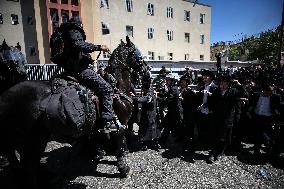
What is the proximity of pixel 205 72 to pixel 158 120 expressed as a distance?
6.61 feet

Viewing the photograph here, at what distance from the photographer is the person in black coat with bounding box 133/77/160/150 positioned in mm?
6934

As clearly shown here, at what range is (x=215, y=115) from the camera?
21.9 feet

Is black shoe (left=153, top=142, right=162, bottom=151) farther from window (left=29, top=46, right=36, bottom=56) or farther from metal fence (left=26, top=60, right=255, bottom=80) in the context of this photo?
window (left=29, top=46, right=36, bottom=56)

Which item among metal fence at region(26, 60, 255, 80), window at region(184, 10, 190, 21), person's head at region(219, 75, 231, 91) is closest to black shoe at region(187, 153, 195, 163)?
person's head at region(219, 75, 231, 91)

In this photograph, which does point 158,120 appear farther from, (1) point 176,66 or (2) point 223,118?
(1) point 176,66

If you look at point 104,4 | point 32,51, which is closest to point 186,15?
point 104,4

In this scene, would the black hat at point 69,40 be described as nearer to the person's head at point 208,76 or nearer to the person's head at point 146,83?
the person's head at point 146,83

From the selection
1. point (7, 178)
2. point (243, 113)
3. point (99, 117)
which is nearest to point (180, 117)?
point (243, 113)

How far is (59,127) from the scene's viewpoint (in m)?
3.98

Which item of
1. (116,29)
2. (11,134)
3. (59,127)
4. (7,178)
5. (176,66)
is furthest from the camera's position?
(116,29)

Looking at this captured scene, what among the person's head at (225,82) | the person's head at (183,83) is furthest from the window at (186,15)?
the person's head at (225,82)

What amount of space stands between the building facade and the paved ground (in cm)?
1533

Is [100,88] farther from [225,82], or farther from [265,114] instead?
[265,114]

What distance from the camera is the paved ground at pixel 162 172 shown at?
198 inches
